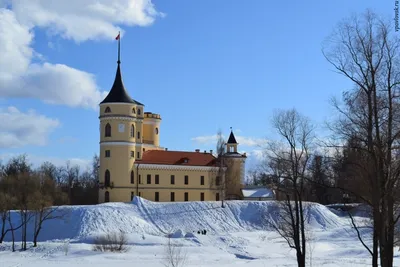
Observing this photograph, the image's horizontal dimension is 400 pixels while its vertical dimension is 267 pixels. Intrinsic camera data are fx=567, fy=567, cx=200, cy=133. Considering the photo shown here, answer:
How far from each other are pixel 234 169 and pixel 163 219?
637 inches

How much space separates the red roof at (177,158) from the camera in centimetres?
6519

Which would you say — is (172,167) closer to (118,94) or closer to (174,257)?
(118,94)

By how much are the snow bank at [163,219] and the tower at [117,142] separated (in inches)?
163

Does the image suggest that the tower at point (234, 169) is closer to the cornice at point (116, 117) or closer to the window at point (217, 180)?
the window at point (217, 180)

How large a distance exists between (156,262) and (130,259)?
2849 mm

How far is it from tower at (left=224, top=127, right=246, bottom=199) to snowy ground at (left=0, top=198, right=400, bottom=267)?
7.43 metres

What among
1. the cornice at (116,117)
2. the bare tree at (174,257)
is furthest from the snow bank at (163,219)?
the bare tree at (174,257)

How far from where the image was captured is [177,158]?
66.9m

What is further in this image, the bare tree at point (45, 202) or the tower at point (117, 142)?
the tower at point (117, 142)

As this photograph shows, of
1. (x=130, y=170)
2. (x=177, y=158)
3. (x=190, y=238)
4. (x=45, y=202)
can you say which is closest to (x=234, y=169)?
(x=177, y=158)

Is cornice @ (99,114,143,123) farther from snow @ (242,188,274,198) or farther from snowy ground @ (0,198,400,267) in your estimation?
snow @ (242,188,274,198)

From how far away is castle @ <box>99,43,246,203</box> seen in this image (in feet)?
201

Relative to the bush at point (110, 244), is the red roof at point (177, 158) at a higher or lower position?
higher

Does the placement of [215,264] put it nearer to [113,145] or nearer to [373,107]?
[373,107]
